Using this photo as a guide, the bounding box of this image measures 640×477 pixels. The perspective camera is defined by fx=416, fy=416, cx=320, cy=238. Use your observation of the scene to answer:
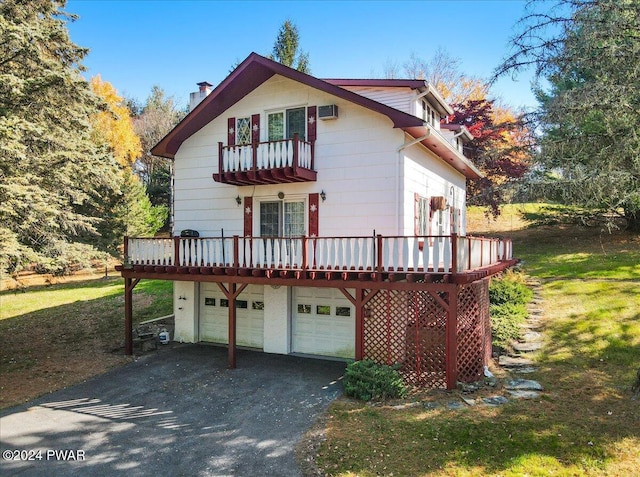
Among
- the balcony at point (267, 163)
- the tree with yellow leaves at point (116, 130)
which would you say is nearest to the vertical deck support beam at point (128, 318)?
the balcony at point (267, 163)

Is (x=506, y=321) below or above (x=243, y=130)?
below

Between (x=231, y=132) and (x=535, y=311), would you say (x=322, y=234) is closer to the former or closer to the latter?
(x=231, y=132)

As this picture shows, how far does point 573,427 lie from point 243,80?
37.8 ft

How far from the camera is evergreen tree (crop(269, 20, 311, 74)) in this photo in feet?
100

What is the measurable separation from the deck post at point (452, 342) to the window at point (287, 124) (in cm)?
635

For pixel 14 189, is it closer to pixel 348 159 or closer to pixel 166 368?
pixel 166 368

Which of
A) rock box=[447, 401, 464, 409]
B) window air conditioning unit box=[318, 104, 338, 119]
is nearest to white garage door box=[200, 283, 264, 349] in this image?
window air conditioning unit box=[318, 104, 338, 119]

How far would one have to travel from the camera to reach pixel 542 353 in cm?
1030

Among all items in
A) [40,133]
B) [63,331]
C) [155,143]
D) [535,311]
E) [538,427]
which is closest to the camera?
[538,427]

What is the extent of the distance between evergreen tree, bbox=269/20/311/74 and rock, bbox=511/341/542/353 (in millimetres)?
25454

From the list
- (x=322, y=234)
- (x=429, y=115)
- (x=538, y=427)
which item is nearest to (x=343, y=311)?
(x=322, y=234)

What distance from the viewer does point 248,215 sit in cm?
1269

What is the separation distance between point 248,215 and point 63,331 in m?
8.84

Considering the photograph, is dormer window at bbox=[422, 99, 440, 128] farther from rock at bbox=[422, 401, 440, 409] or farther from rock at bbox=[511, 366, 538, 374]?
rock at bbox=[422, 401, 440, 409]
